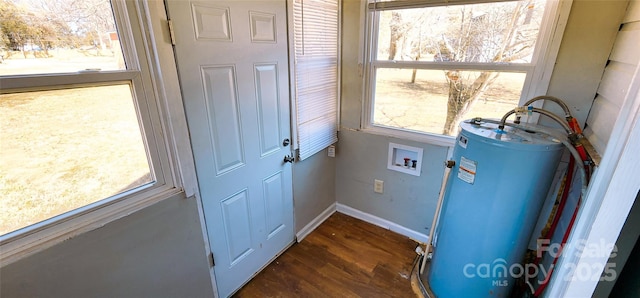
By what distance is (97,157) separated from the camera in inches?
43.8

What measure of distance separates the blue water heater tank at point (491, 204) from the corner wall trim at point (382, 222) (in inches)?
23.5

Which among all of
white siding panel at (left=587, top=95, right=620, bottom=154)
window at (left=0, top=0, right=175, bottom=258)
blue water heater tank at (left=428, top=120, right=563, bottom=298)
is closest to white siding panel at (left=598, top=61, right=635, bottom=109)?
white siding panel at (left=587, top=95, right=620, bottom=154)

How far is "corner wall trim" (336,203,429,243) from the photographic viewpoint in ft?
7.47

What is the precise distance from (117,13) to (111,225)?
33.1 inches

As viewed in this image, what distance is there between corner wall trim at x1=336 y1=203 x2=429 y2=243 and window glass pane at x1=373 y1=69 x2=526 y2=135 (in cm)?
88

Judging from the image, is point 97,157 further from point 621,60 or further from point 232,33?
point 621,60

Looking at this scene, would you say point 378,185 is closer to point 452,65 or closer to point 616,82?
point 452,65

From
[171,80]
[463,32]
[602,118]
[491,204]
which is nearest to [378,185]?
[491,204]

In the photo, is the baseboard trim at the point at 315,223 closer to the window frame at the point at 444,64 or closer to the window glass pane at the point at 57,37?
the window frame at the point at 444,64

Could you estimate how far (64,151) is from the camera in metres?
1.02

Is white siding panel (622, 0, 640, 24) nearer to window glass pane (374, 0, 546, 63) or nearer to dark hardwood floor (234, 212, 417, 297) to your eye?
window glass pane (374, 0, 546, 63)

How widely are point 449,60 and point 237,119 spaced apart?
1.43 metres

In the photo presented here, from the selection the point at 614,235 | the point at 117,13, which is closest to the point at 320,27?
the point at 117,13

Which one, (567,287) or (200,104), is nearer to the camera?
(567,287)
